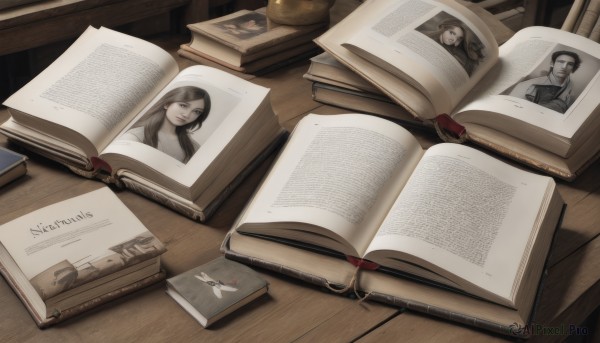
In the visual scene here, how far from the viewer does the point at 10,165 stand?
1.34m

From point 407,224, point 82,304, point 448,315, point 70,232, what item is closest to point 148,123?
point 70,232

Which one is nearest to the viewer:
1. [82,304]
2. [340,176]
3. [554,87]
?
[82,304]

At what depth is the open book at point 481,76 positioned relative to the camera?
4.67ft

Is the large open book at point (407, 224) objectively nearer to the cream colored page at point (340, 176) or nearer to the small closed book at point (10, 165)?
the cream colored page at point (340, 176)

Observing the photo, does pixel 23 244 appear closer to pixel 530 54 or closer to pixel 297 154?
pixel 297 154

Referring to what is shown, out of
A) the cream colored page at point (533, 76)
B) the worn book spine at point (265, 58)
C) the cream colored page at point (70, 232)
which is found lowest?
the worn book spine at point (265, 58)

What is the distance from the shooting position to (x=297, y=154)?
51.3 inches

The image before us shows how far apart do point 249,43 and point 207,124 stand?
46cm

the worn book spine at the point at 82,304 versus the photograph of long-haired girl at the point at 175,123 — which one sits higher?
the photograph of long-haired girl at the point at 175,123

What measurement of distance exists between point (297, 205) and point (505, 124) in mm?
483

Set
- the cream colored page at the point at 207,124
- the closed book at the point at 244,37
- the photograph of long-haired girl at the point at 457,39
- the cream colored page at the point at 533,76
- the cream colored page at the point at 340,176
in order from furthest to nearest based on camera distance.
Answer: the closed book at the point at 244,37
the photograph of long-haired girl at the point at 457,39
the cream colored page at the point at 533,76
the cream colored page at the point at 207,124
the cream colored page at the point at 340,176

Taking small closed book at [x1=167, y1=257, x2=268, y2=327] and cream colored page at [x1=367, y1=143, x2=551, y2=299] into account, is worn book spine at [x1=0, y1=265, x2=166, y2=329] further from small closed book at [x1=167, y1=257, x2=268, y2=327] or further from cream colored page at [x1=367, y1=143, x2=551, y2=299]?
cream colored page at [x1=367, y1=143, x2=551, y2=299]

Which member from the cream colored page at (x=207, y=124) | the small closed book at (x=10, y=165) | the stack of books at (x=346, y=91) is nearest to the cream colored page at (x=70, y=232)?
the cream colored page at (x=207, y=124)

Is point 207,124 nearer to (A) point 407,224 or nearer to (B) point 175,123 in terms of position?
(B) point 175,123
